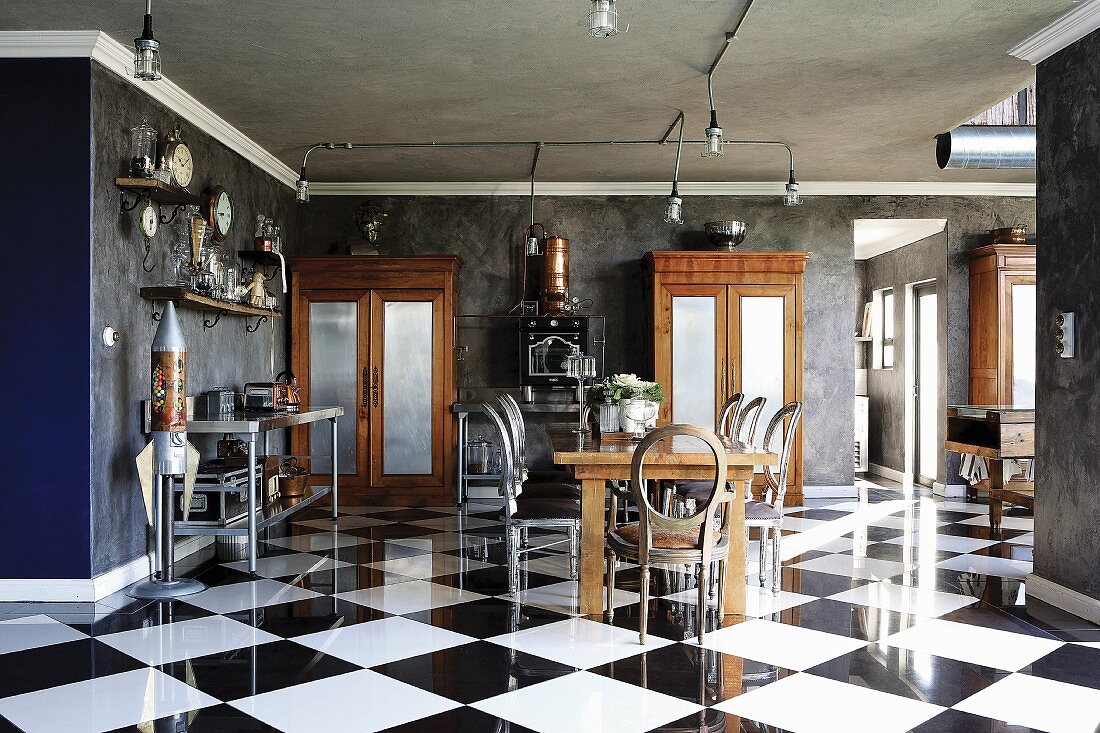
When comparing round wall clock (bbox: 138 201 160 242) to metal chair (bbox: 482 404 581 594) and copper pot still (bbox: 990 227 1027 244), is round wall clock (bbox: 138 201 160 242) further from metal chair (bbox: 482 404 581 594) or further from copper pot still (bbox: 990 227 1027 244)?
copper pot still (bbox: 990 227 1027 244)

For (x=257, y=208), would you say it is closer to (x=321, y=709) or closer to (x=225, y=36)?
(x=225, y=36)

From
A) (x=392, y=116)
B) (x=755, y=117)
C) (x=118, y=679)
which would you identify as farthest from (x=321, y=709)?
(x=755, y=117)

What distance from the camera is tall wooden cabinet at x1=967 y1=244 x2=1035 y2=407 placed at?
7.51 meters

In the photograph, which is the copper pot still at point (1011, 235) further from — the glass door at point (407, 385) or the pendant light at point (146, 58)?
the pendant light at point (146, 58)

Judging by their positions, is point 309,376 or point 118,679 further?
point 309,376

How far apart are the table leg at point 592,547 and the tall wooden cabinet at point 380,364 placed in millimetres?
3486

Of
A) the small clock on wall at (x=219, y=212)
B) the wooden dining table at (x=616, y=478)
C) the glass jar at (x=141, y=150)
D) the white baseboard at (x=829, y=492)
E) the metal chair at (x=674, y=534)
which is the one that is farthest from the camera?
the white baseboard at (x=829, y=492)

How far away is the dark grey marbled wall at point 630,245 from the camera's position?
7.91 m

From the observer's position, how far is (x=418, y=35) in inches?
171

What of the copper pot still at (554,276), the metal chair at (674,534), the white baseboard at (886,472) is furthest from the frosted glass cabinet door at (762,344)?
the metal chair at (674,534)

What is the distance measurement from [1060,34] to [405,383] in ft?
17.0

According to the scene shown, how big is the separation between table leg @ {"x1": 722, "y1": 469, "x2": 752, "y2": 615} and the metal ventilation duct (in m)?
3.43

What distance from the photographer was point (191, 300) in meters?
4.86

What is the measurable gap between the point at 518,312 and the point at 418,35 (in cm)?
374
